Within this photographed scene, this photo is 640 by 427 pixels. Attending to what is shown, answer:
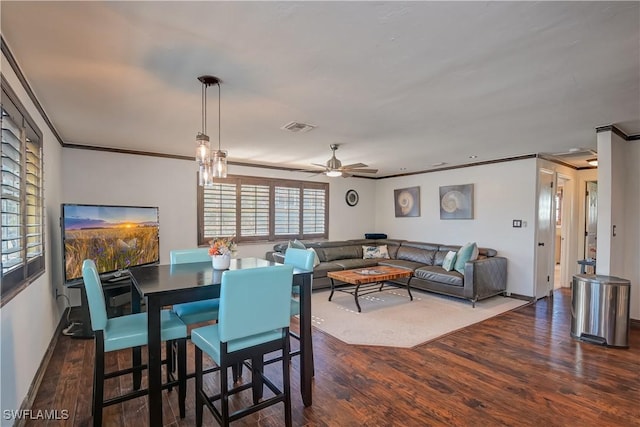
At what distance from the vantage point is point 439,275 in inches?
213

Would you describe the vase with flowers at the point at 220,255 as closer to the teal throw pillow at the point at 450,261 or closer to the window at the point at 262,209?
the window at the point at 262,209

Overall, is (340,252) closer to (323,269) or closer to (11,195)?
(323,269)

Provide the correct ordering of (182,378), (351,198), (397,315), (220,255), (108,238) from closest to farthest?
(182,378)
(220,255)
(108,238)
(397,315)
(351,198)

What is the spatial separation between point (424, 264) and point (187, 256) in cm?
455

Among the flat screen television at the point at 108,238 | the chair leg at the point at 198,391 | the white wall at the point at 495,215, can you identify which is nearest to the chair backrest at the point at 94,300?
the chair leg at the point at 198,391

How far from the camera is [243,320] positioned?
1.97m

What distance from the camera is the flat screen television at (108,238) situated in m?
3.66

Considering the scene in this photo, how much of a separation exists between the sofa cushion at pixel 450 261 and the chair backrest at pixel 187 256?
4049mm

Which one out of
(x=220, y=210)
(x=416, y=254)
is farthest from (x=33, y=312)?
(x=416, y=254)

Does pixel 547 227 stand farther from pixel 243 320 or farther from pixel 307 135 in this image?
pixel 243 320

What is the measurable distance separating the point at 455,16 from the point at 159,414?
2756 mm

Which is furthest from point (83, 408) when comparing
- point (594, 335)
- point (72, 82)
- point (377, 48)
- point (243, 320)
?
point (594, 335)

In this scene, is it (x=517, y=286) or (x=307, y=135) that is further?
(x=517, y=286)

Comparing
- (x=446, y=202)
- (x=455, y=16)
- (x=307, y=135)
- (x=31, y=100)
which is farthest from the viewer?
(x=446, y=202)
